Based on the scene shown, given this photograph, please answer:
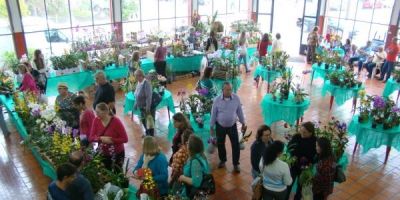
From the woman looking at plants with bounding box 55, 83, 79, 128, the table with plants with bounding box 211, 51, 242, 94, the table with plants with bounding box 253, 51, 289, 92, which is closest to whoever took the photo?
the woman looking at plants with bounding box 55, 83, 79, 128

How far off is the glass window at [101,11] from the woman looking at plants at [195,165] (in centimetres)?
832

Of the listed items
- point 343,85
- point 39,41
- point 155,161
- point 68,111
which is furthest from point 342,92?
point 39,41

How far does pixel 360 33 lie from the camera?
40.7ft

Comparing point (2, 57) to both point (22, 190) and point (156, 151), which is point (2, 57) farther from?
point (156, 151)

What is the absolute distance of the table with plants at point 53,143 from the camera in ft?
11.7

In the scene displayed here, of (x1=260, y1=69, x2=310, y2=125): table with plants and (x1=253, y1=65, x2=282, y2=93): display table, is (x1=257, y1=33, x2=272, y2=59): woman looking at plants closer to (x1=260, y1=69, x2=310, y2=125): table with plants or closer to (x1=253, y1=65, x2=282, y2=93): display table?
(x1=253, y1=65, x2=282, y2=93): display table

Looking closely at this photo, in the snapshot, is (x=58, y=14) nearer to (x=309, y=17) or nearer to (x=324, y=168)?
(x=309, y=17)

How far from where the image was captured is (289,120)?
6262 millimetres

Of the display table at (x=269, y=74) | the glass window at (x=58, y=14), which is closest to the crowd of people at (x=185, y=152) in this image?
the display table at (x=269, y=74)

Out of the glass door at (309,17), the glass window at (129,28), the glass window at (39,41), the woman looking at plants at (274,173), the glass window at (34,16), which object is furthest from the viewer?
the glass door at (309,17)

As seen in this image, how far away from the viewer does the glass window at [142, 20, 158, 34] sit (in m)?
11.8

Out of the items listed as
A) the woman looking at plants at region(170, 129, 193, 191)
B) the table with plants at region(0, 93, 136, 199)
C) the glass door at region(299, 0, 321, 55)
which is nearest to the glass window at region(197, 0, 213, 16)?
the glass door at region(299, 0, 321, 55)

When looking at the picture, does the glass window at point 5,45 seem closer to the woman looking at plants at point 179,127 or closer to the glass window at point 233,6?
the woman looking at plants at point 179,127

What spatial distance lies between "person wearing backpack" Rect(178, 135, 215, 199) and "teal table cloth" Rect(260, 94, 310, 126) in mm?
3020
